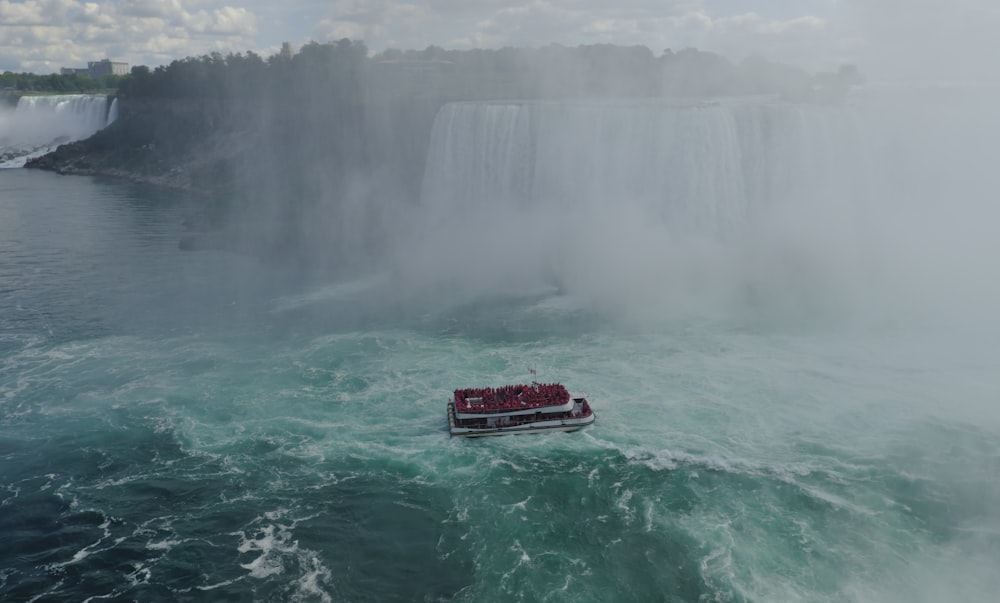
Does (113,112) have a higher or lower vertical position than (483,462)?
higher

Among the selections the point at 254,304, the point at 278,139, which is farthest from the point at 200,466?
the point at 278,139

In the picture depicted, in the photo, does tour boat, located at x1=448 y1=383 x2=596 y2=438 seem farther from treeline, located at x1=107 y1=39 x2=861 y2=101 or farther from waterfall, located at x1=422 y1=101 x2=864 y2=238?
treeline, located at x1=107 y1=39 x2=861 y2=101

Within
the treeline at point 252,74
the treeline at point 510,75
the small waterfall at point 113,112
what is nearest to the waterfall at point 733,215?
the treeline at point 510,75

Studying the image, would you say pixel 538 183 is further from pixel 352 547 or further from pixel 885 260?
pixel 352 547

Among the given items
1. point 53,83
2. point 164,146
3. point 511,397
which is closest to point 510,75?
point 164,146

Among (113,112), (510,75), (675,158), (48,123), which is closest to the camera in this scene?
(675,158)

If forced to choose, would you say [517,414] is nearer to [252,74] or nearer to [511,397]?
[511,397]

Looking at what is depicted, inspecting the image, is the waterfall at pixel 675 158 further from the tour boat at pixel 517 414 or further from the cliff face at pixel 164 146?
the cliff face at pixel 164 146

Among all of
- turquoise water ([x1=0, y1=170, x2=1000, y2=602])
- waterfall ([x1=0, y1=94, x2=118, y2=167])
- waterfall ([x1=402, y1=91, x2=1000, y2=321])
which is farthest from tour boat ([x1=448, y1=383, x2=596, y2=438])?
waterfall ([x1=0, y1=94, x2=118, y2=167])
